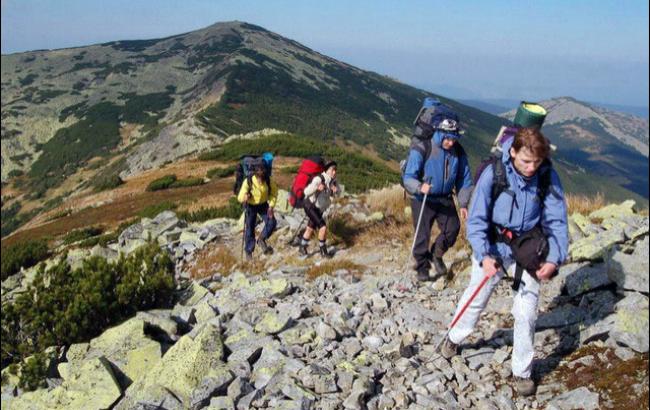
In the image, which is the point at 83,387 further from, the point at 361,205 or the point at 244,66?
the point at 244,66

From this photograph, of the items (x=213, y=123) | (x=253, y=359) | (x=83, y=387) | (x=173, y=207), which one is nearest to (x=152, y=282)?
(x=83, y=387)

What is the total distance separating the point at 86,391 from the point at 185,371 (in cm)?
141

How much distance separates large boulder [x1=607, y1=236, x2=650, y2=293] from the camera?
17.6 feet

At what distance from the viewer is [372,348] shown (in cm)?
526

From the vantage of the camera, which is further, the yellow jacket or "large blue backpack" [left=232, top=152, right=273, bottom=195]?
the yellow jacket

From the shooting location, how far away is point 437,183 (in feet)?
20.5

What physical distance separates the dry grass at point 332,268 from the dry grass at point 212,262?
2509 mm

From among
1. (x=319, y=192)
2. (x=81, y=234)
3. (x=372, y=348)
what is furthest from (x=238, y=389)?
(x=81, y=234)

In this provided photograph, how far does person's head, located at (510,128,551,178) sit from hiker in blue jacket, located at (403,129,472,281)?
2.21 m

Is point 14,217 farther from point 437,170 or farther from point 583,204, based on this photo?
point 437,170

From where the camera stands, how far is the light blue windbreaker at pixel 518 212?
3908 millimetres

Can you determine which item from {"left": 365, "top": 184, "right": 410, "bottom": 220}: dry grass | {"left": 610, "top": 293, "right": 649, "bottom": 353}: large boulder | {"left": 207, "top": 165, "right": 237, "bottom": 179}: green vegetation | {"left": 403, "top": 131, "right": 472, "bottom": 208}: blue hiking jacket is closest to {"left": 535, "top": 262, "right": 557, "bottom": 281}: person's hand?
{"left": 610, "top": 293, "right": 649, "bottom": 353}: large boulder

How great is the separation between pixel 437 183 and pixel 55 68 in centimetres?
17220

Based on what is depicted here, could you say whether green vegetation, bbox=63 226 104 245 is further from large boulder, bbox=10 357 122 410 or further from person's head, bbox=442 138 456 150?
person's head, bbox=442 138 456 150
